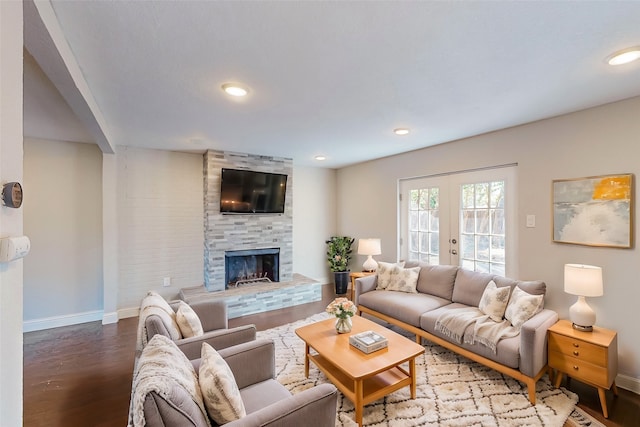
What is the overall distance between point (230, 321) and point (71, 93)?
3.10 m

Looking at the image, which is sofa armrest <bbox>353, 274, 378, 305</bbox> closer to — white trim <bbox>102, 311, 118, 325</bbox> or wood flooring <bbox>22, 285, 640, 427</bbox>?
wood flooring <bbox>22, 285, 640, 427</bbox>

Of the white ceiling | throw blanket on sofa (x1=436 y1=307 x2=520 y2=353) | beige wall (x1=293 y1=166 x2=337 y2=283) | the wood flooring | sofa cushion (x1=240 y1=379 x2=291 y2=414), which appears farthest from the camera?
beige wall (x1=293 y1=166 x2=337 y2=283)

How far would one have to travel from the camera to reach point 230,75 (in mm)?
1977

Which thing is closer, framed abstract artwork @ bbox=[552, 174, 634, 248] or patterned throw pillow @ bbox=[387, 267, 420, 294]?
framed abstract artwork @ bbox=[552, 174, 634, 248]

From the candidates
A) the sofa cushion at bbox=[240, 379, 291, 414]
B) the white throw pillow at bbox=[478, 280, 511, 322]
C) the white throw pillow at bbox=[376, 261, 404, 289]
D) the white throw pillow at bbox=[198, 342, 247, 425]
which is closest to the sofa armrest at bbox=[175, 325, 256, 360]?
the sofa cushion at bbox=[240, 379, 291, 414]

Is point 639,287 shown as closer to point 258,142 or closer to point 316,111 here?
point 316,111

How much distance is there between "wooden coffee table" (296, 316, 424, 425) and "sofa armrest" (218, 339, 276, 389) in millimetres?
523

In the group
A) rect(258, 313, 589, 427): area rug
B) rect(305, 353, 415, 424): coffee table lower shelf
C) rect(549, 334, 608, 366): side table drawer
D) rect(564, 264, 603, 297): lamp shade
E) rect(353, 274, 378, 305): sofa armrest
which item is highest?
rect(564, 264, 603, 297): lamp shade

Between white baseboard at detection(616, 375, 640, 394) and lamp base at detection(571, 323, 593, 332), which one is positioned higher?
lamp base at detection(571, 323, 593, 332)

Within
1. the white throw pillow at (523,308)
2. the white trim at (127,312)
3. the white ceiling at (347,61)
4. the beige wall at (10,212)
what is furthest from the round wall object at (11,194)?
the white trim at (127,312)

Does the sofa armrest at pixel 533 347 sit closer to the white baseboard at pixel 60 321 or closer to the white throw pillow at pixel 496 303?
the white throw pillow at pixel 496 303

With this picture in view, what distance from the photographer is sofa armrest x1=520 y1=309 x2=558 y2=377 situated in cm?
216

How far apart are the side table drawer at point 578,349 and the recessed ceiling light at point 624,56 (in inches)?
78.8

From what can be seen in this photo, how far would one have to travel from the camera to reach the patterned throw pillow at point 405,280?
3.67m
